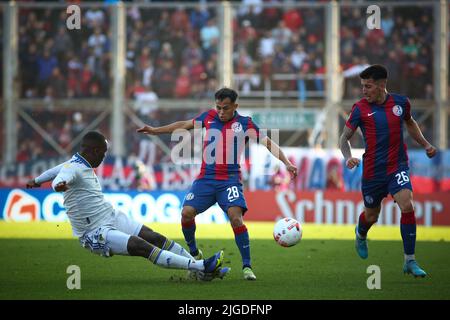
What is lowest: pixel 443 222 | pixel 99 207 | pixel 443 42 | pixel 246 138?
pixel 443 222

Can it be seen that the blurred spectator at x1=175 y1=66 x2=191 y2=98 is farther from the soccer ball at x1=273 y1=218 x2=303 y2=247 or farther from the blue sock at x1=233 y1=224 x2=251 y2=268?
the blue sock at x1=233 y1=224 x2=251 y2=268

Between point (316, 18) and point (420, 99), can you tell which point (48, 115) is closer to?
point (316, 18)

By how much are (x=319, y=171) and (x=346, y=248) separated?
10.2m

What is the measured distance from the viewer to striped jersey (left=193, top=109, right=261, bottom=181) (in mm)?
10789

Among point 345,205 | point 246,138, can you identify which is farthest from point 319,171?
point 246,138

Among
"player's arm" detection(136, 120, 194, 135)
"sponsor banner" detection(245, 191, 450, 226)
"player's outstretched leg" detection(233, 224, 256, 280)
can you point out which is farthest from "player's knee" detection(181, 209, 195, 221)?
"sponsor banner" detection(245, 191, 450, 226)

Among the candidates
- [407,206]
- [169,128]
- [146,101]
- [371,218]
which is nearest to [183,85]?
[146,101]

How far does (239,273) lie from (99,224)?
6.89 ft

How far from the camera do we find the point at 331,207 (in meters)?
23.0

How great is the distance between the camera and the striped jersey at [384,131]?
1092 cm

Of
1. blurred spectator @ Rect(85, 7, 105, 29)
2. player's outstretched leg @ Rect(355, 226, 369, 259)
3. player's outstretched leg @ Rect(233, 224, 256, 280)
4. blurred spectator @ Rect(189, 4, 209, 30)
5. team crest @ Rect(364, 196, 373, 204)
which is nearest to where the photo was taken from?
player's outstretched leg @ Rect(233, 224, 256, 280)

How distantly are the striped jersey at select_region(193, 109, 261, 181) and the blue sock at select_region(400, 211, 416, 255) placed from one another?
6.79 feet

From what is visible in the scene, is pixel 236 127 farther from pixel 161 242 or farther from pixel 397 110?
pixel 397 110

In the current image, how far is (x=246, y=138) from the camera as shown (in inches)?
433
